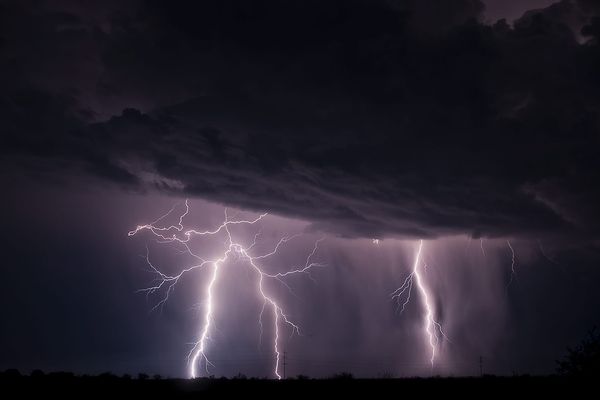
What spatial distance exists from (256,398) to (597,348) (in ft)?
50.6

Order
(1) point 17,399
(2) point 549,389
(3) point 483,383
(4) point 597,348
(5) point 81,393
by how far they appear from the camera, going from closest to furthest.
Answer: (1) point 17,399
(5) point 81,393
(2) point 549,389
(3) point 483,383
(4) point 597,348

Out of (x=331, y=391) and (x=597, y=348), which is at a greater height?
(x=597, y=348)

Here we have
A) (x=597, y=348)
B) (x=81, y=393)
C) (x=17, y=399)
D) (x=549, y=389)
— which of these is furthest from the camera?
(x=597, y=348)

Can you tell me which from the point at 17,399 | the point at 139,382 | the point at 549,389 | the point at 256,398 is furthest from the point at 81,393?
the point at 549,389

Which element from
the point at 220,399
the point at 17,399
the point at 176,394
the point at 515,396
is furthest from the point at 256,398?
the point at 515,396

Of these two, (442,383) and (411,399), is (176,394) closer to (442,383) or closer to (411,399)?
(411,399)

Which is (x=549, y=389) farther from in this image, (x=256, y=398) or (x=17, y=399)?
(x=17, y=399)

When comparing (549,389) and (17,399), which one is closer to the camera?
(17,399)

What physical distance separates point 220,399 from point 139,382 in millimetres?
3831

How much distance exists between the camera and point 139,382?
17.8 meters

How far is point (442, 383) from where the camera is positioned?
19.4 meters

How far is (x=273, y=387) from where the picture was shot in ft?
58.4

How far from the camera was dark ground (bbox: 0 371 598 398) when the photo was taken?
15.7 m

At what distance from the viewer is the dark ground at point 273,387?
15.7 meters
